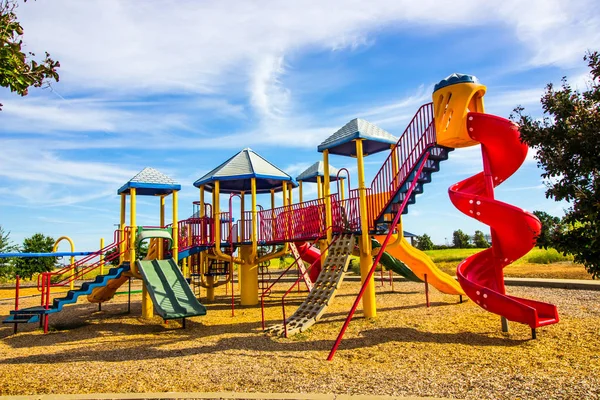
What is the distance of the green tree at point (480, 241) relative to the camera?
50.2 m

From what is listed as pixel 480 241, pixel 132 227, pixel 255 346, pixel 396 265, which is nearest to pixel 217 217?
pixel 132 227

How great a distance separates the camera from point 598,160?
5.24 meters

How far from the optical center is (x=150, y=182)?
14031 mm

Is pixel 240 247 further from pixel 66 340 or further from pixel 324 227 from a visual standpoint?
pixel 66 340

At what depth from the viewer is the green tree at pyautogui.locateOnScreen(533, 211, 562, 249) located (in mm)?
5578

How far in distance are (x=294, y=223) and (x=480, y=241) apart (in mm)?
43361

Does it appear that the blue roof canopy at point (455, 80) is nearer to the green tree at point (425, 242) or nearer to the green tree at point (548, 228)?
the green tree at point (548, 228)

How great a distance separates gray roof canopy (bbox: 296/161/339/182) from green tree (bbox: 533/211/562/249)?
15.9 m

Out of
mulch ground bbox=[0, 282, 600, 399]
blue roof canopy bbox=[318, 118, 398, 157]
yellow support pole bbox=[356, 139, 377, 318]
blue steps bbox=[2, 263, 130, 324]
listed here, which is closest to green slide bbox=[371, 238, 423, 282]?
mulch ground bbox=[0, 282, 600, 399]

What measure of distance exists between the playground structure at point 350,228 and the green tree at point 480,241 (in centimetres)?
3739

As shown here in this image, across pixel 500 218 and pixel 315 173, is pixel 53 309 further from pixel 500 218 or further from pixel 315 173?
pixel 315 173

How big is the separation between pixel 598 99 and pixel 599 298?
10.6 m

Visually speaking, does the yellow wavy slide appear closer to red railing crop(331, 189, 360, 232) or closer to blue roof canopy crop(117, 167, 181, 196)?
red railing crop(331, 189, 360, 232)

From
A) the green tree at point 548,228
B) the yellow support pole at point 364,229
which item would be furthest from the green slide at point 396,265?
the green tree at point 548,228
